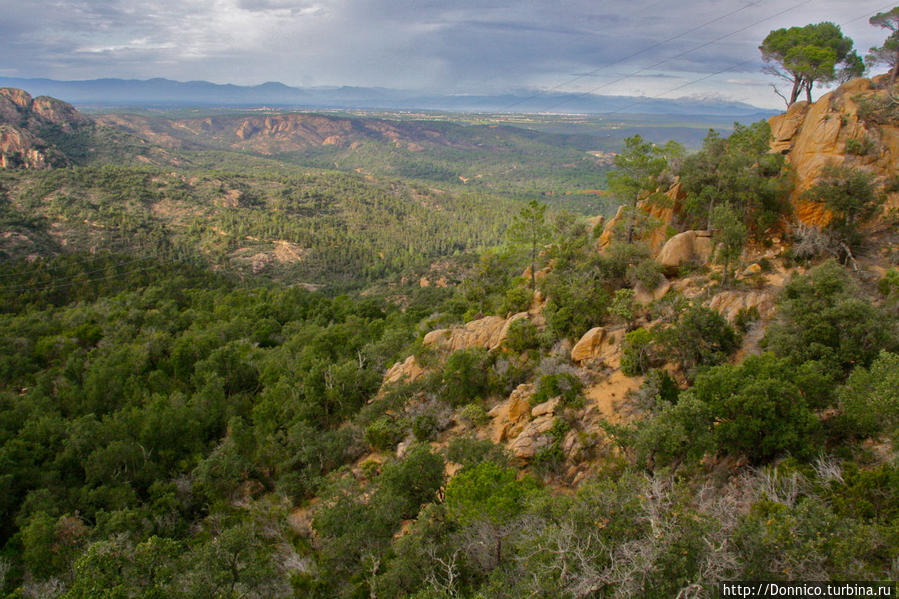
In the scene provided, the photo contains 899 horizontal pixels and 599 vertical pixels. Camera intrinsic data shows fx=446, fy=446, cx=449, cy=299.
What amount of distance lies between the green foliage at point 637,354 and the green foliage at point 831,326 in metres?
4.71

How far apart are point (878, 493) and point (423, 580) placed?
1228cm

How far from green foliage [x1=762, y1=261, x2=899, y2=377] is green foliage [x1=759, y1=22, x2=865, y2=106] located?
60.0 ft

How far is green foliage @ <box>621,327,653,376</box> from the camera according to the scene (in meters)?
21.5

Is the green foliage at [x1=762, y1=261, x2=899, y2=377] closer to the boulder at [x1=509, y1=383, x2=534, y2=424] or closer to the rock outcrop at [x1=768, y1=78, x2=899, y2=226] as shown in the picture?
the rock outcrop at [x1=768, y1=78, x2=899, y2=226]

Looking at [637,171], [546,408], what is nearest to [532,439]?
[546,408]

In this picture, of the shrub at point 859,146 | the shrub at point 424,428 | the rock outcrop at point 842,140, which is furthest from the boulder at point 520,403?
the shrub at point 859,146

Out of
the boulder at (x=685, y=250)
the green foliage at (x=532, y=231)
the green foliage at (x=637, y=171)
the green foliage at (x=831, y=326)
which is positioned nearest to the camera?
the green foliage at (x=831, y=326)

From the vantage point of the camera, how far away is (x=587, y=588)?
9711 mm

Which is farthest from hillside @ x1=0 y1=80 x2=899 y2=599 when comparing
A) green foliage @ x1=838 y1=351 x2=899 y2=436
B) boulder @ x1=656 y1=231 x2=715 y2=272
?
boulder @ x1=656 y1=231 x2=715 y2=272

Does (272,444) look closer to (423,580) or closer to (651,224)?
(423,580)

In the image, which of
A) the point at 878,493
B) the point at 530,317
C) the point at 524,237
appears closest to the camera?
the point at 878,493

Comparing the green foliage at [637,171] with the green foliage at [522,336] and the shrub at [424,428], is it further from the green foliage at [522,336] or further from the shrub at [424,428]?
the shrub at [424,428]

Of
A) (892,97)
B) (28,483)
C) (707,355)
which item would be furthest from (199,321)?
(892,97)

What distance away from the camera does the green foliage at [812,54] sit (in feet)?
95.5
